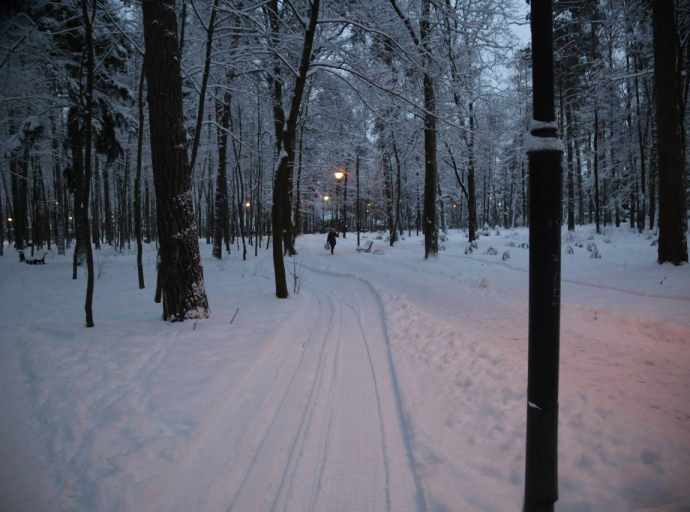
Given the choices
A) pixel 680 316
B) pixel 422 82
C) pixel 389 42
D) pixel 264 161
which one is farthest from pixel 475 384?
pixel 264 161

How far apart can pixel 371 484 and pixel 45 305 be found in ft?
30.0

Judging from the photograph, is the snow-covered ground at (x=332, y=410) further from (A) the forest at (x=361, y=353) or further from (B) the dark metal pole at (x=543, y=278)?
(B) the dark metal pole at (x=543, y=278)

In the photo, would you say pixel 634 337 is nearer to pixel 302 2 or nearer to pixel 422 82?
pixel 422 82

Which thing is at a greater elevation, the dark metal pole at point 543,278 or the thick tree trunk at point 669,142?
the thick tree trunk at point 669,142

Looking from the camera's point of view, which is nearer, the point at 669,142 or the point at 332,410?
the point at 332,410

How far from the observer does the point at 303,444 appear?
2723mm

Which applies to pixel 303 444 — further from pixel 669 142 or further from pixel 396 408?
pixel 669 142

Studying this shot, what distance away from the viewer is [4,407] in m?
3.11

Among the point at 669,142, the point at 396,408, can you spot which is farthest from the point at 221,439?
the point at 669,142

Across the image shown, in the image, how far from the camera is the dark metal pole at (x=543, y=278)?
1.55 metres

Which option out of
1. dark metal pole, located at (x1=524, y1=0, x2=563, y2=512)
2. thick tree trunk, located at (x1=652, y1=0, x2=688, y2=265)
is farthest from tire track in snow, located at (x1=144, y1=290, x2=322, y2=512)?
thick tree trunk, located at (x1=652, y1=0, x2=688, y2=265)

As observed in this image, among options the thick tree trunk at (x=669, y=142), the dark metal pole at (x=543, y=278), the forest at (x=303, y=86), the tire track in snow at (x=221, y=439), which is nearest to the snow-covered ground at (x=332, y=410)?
the tire track in snow at (x=221, y=439)

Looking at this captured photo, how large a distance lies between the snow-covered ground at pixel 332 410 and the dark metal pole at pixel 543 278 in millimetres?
698

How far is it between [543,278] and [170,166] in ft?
19.9
